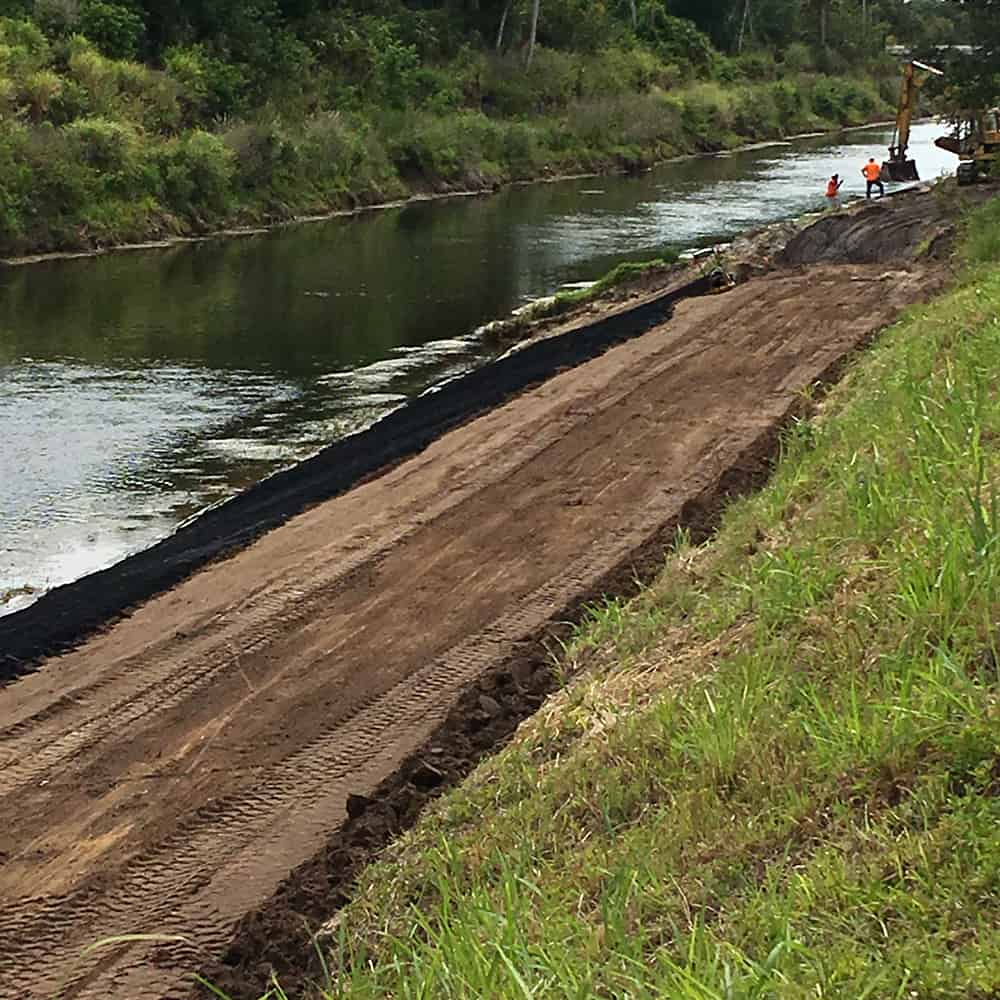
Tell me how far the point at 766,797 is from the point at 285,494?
958 centimetres

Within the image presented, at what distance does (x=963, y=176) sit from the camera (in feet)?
110

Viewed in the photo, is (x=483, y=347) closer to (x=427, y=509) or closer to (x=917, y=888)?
(x=427, y=509)

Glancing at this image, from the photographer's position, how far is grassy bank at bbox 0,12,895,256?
35000mm

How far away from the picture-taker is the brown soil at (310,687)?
22.9 ft

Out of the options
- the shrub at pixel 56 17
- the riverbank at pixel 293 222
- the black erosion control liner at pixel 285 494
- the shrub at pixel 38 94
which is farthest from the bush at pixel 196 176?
the black erosion control liner at pixel 285 494

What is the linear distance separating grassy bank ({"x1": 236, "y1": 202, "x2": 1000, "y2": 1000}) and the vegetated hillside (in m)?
26.3

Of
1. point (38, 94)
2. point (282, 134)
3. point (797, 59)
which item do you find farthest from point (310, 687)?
point (797, 59)

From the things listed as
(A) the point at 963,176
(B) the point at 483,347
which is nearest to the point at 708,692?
(B) the point at 483,347

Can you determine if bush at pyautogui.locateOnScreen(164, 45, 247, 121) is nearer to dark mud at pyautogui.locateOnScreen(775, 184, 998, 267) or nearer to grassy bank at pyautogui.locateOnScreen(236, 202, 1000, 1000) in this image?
dark mud at pyautogui.locateOnScreen(775, 184, 998, 267)

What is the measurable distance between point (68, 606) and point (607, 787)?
633 cm

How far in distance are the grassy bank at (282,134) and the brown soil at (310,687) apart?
69.5 ft

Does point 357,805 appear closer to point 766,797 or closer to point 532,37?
point 766,797

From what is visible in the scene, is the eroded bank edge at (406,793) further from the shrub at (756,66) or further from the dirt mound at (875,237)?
the shrub at (756,66)

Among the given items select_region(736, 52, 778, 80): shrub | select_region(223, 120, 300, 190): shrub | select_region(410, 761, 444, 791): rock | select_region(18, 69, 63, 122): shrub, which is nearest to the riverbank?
select_region(223, 120, 300, 190): shrub
